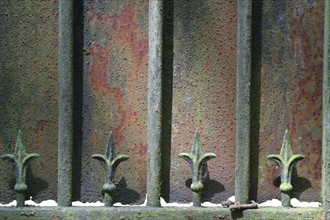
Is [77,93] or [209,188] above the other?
[77,93]

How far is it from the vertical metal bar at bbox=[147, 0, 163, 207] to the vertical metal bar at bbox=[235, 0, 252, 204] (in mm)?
239

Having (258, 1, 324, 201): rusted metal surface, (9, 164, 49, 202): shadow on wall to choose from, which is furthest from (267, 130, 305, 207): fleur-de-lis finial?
(9, 164, 49, 202): shadow on wall

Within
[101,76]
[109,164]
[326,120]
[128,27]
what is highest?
[128,27]

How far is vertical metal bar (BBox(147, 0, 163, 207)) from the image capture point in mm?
2031

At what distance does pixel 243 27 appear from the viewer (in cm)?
204

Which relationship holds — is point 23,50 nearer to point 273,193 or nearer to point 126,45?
point 126,45

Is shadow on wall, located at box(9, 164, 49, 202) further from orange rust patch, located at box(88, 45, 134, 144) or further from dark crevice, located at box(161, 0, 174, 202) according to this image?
dark crevice, located at box(161, 0, 174, 202)

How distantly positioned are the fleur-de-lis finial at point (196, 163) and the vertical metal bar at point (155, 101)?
0.29 ft

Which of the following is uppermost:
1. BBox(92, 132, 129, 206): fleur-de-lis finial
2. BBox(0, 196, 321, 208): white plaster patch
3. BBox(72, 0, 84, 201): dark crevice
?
BBox(72, 0, 84, 201): dark crevice

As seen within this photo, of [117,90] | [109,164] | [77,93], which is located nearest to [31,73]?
[77,93]

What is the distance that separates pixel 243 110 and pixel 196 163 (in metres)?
0.22

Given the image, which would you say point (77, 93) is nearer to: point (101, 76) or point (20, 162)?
point (101, 76)

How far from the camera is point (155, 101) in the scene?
2.04m

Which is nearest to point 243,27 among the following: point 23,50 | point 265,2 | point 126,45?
point 265,2
